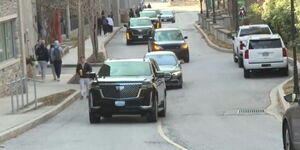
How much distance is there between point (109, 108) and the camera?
62.0ft

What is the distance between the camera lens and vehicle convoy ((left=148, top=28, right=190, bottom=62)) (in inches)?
1543

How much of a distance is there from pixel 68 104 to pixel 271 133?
9747 millimetres

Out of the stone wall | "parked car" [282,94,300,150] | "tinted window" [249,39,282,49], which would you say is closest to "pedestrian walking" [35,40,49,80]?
the stone wall

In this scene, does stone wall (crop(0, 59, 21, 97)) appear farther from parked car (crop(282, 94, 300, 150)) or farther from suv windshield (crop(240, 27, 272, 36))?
parked car (crop(282, 94, 300, 150))

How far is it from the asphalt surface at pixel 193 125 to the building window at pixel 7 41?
357cm

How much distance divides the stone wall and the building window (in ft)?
0.91

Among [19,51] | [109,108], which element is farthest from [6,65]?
[109,108]

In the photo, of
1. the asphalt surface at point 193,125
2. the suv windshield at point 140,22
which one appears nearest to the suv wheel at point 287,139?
the asphalt surface at point 193,125

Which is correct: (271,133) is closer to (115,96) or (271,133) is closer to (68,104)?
(115,96)

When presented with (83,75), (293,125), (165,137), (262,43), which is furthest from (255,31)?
(293,125)

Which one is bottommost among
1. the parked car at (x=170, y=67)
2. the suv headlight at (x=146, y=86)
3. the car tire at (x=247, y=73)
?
the car tire at (x=247, y=73)

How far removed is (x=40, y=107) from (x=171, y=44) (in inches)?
676

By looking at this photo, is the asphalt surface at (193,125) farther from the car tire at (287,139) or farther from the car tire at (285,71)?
the car tire at (287,139)

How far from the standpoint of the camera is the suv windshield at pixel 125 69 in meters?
19.9
